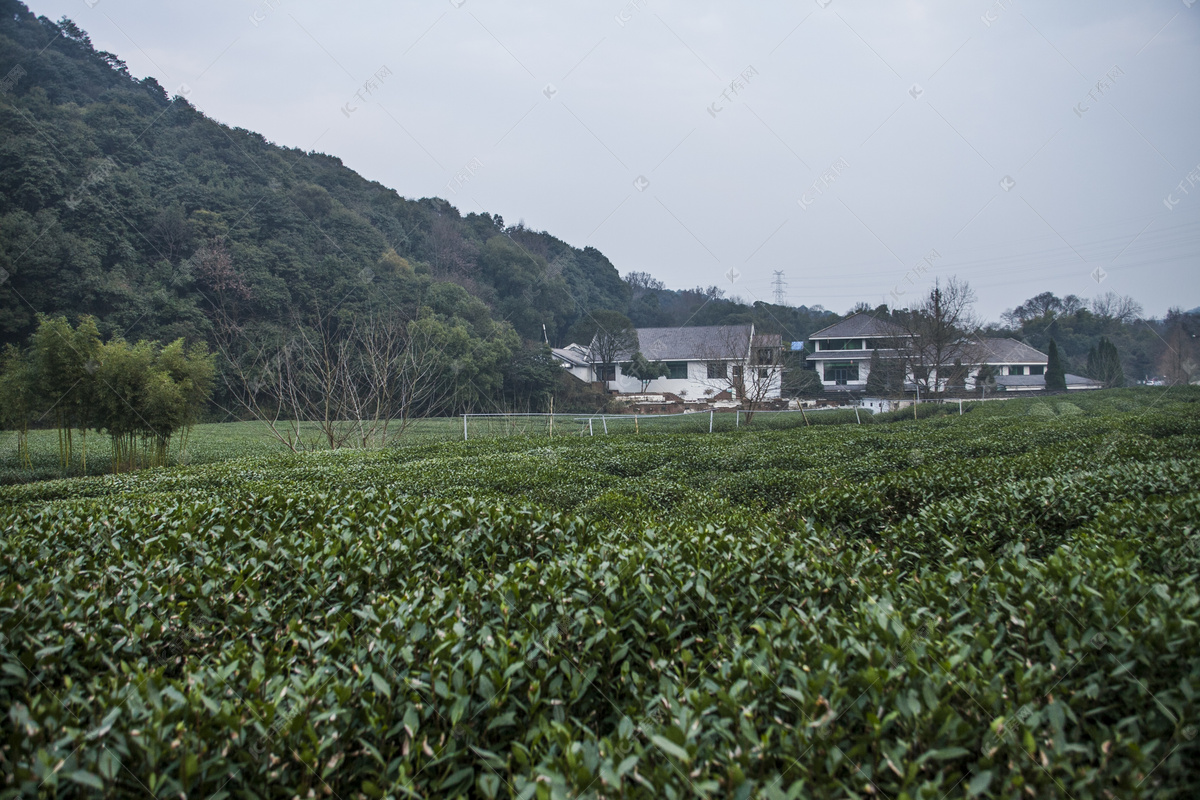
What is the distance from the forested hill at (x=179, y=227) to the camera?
2308 cm

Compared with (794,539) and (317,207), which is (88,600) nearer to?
(794,539)

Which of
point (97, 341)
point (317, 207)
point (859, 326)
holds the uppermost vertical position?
point (317, 207)

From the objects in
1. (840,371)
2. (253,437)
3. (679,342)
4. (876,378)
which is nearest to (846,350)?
(840,371)

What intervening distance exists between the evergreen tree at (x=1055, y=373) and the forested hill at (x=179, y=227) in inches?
927

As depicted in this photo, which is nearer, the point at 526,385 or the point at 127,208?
the point at 127,208

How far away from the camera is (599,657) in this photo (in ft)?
6.27

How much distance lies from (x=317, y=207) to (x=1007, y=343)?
33195mm

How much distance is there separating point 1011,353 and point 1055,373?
7.99ft

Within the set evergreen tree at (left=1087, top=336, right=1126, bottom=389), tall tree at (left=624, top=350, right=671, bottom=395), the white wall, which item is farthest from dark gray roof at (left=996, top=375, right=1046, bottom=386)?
tall tree at (left=624, top=350, right=671, bottom=395)

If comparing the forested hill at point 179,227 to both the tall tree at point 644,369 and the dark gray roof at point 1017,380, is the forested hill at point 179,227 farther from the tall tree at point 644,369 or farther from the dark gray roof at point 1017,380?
the dark gray roof at point 1017,380

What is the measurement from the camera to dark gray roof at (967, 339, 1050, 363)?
2414 centimetres

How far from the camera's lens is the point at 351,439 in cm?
1533

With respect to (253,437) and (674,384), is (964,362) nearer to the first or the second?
(674,384)

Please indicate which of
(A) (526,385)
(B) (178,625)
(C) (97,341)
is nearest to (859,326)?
(A) (526,385)
